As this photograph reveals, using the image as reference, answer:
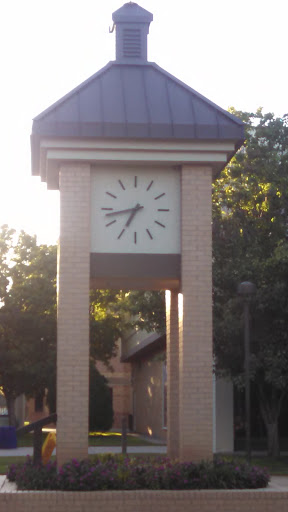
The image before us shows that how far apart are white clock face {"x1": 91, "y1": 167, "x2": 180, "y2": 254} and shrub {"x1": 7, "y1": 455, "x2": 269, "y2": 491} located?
3274 mm

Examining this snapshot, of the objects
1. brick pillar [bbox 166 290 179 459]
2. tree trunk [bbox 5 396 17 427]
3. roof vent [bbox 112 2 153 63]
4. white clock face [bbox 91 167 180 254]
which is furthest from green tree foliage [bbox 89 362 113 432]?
white clock face [bbox 91 167 180 254]

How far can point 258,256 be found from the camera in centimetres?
2470

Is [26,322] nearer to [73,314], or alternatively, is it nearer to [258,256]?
[258,256]

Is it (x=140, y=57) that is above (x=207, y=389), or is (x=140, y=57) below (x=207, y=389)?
above

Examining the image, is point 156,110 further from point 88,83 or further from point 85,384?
point 85,384

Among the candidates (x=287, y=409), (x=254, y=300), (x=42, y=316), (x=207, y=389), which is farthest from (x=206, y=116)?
(x=42, y=316)

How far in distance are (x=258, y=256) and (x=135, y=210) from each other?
1125cm

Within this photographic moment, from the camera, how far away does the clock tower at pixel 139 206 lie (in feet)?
43.7

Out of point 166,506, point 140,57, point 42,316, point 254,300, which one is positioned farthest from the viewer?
point 42,316

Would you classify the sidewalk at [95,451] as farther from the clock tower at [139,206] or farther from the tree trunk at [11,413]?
the clock tower at [139,206]

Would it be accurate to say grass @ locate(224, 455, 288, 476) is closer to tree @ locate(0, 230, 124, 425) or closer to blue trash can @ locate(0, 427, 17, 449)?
blue trash can @ locate(0, 427, 17, 449)

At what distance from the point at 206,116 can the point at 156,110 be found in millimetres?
798

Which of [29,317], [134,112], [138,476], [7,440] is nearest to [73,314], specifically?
[138,476]

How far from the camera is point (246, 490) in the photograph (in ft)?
41.2
